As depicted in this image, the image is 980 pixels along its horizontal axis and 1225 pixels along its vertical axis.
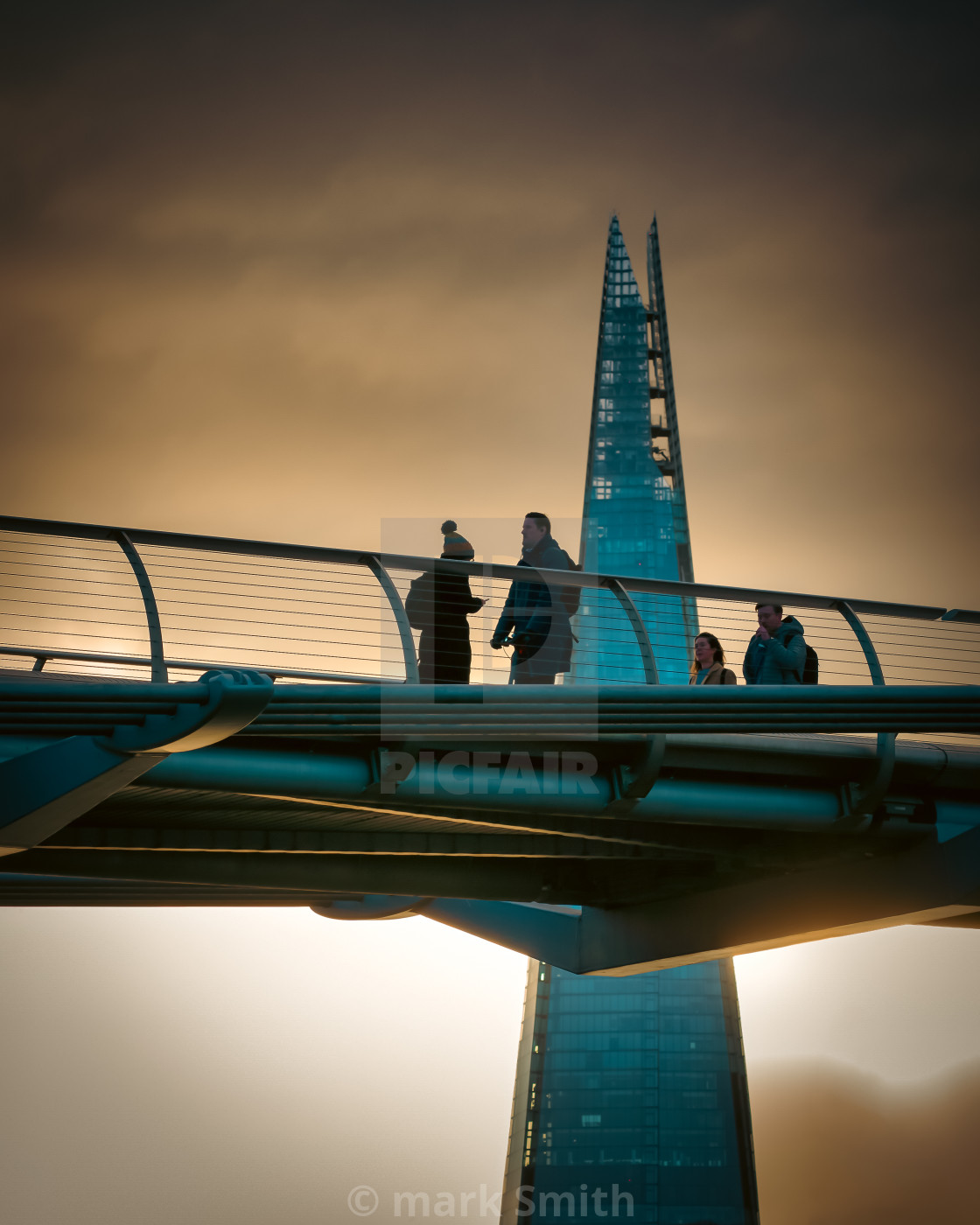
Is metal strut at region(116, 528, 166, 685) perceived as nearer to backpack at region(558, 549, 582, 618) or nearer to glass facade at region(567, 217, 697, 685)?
backpack at region(558, 549, 582, 618)

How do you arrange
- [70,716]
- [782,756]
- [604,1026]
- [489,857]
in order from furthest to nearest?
1. [604,1026]
2. [489,857]
3. [782,756]
4. [70,716]

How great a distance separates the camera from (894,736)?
11398 millimetres

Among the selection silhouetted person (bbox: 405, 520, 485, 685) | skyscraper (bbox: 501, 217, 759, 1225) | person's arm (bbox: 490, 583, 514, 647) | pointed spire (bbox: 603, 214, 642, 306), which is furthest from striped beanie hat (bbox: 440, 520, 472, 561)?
pointed spire (bbox: 603, 214, 642, 306)

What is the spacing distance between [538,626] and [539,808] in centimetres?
144

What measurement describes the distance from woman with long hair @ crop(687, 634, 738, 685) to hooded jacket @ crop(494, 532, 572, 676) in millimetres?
2132

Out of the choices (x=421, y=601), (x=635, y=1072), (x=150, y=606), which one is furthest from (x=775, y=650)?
(x=635, y=1072)

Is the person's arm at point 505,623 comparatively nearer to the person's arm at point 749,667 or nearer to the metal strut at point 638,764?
the metal strut at point 638,764

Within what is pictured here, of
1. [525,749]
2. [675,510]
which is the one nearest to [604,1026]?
[675,510]

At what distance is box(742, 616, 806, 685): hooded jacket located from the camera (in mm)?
11844

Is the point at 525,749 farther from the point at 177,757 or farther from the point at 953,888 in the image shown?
the point at 953,888

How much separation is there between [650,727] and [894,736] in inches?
148

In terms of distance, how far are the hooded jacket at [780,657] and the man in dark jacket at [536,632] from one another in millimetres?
2203

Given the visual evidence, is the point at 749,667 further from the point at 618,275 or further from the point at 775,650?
the point at 618,275

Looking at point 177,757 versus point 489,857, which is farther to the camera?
point 489,857
